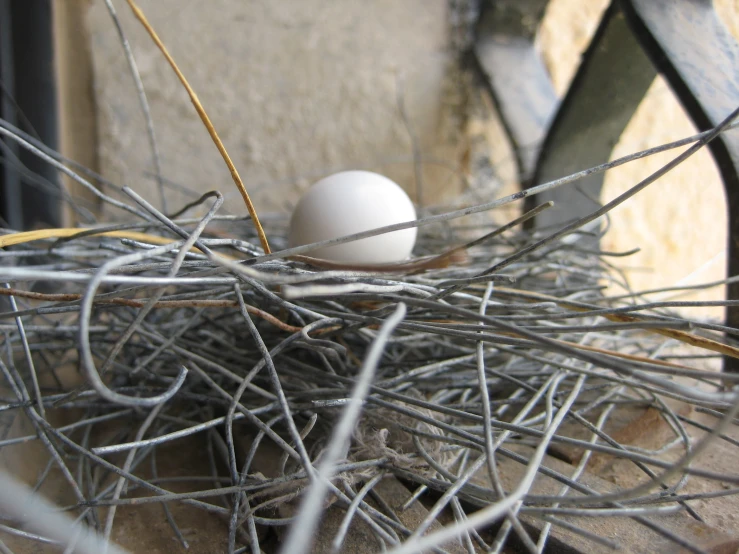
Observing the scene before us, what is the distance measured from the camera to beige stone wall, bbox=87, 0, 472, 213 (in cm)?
100

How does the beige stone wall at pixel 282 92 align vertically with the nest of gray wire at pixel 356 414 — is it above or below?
above

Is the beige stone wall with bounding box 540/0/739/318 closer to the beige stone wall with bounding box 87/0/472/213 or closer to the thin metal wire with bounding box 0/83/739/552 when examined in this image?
the beige stone wall with bounding box 87/0/472/213

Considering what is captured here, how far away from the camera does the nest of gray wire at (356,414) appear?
0.93 ft

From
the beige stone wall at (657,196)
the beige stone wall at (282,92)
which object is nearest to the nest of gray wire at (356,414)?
the beige stone wall at (282,92)

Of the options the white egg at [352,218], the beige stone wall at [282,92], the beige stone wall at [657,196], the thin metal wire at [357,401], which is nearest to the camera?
the thin metal wire at [357,401]

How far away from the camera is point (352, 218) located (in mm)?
486

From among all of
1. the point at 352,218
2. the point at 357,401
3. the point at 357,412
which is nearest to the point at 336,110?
the point at 352,218

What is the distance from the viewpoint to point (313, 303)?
1.54 feet

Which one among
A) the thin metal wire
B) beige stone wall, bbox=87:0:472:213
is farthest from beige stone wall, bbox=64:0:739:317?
the thin metal wire

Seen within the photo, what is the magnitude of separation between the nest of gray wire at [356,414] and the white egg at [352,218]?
0.04m

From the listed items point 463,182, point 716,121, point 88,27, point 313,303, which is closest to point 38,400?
point 313,303

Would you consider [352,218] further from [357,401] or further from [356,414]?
[357,401]

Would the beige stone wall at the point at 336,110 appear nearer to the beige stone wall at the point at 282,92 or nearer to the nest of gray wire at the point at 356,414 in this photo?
the beige stone wall at the point at 282,92

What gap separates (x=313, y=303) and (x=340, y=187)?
0.40ft
